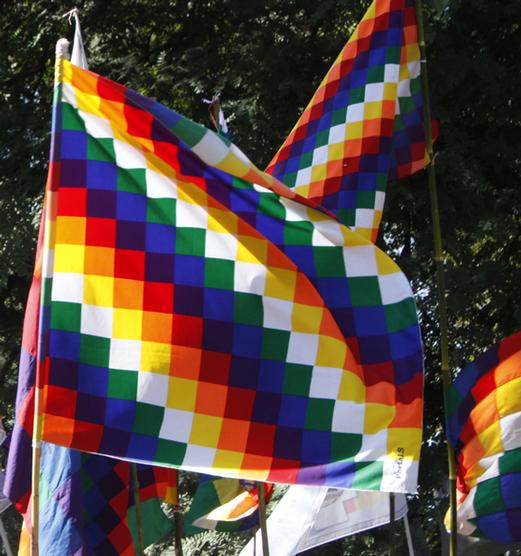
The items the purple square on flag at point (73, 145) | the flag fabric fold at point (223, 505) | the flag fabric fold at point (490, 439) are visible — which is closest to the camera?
the purple square on flag at point (73, 145)

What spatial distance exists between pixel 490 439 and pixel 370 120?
5.37 ft

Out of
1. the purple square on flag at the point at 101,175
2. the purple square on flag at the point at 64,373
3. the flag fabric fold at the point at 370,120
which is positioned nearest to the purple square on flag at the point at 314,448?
the purple square on flag at the point at 64,373

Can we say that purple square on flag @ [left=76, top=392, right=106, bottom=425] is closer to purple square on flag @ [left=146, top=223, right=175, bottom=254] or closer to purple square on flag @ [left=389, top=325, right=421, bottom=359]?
purple square on flag @ [left=146, top=223, right=175, bottom=254]

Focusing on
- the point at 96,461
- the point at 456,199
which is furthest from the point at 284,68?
the point at 96,461

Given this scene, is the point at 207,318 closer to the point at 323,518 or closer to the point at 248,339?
the point at 248,339

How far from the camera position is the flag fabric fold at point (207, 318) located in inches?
168

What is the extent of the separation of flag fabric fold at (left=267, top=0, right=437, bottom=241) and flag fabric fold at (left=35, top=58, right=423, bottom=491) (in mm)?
1320

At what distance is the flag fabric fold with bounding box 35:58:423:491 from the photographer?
4270 millimetres

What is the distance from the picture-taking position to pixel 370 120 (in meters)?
5.93

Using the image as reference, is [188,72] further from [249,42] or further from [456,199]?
[456,199]

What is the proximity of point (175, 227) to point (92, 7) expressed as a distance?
6491 millimetres

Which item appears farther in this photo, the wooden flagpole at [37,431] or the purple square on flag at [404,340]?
the purple square on flag at [404,340]

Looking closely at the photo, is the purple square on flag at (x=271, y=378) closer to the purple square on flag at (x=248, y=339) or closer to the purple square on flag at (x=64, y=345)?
the purple square on flag at (x=248, y=339)

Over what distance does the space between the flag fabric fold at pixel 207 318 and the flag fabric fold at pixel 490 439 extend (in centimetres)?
58
